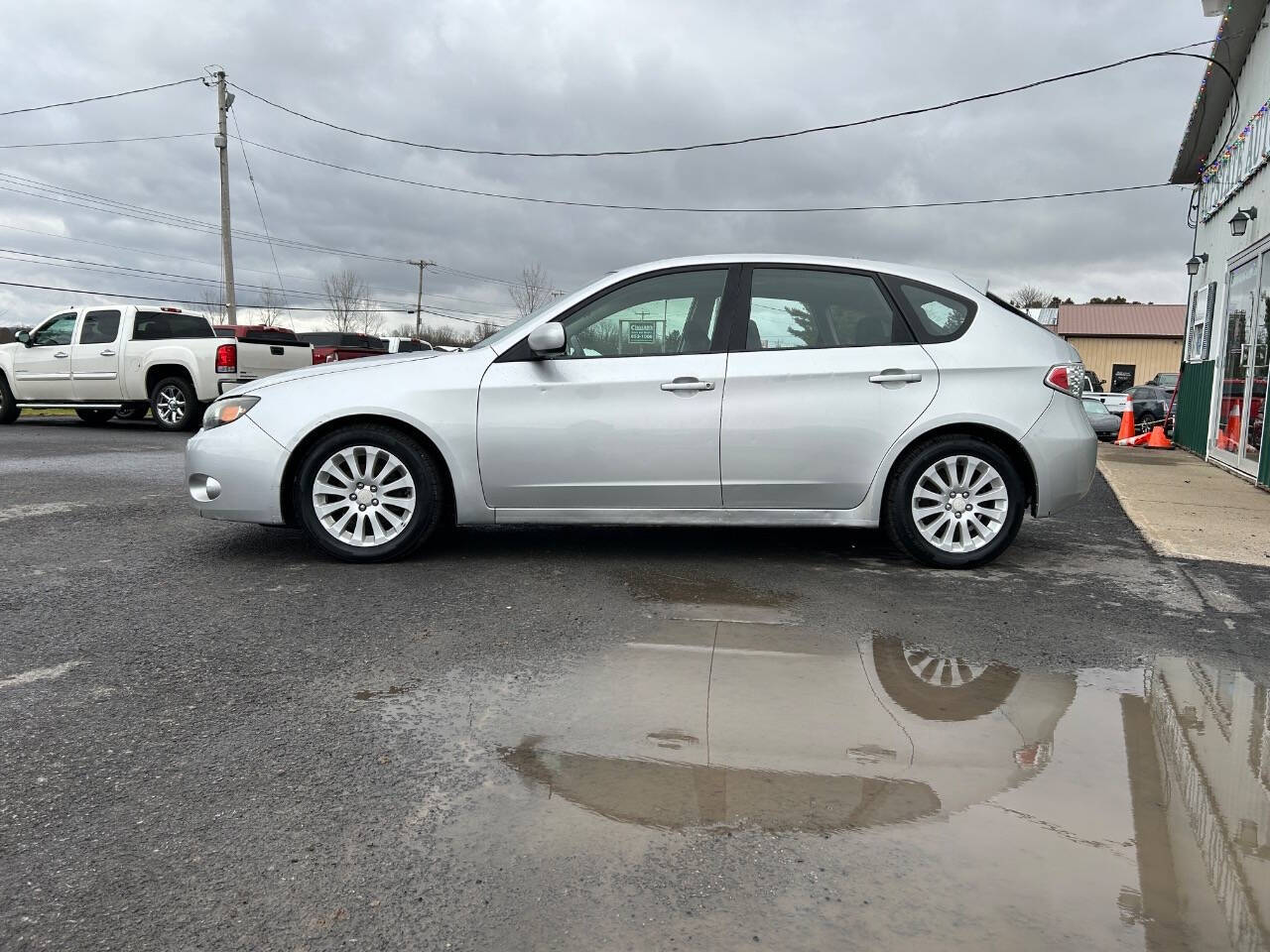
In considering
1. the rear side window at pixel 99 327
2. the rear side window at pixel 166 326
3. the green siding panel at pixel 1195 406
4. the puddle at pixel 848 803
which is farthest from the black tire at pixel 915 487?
the rear side window at pixel 99 327

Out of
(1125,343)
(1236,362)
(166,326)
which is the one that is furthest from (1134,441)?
(1125,343)

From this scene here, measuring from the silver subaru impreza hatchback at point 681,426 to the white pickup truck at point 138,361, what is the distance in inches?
406

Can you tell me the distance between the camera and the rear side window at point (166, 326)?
15.3 m

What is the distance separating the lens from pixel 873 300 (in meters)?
5.61

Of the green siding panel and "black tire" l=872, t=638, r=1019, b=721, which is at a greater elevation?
the green siding panel

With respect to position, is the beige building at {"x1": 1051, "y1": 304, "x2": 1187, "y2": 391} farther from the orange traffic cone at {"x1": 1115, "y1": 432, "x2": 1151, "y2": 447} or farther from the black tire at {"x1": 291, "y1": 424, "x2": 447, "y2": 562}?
the black tire at {"x1": 291, "y1": 424, "x2": 447, "y2": 562}

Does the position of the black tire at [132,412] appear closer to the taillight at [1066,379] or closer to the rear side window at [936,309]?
the rear side window at [936,309]

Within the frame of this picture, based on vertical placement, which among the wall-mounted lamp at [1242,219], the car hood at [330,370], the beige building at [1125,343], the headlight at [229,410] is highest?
the beige building at [1125,343]

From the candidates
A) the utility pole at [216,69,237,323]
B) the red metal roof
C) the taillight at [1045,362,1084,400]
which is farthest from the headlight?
the red metal roof

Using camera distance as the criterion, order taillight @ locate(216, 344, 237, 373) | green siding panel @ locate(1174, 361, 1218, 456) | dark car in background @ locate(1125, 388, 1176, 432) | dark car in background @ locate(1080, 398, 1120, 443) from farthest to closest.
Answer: dark car in background @ locate(1125, 388, 1176, 432), dark car in background @ locate(1080, 398, 1120, 443), taillight @ locate(216, 344, 237, 373), green siding panel @ locate(1174, 361, 1218, 456)

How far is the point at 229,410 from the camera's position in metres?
5.48

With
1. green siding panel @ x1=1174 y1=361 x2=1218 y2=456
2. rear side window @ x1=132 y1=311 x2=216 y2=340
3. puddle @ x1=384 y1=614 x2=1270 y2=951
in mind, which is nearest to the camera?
puddle @ x1=384 y1=614 x2=1270 y2=951

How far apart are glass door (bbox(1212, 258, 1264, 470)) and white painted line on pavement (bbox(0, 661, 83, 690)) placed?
448 inches

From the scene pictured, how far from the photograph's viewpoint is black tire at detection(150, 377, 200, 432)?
15070 mm
